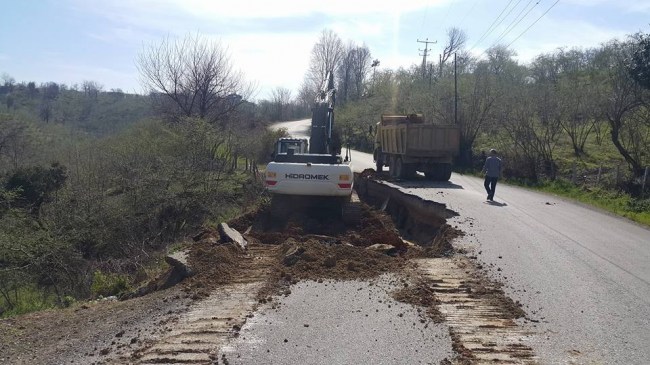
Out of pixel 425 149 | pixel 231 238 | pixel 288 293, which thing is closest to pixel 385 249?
pixel 231 238

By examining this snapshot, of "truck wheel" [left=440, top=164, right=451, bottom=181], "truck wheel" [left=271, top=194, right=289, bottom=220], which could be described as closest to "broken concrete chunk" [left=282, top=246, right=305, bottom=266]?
"truck wheel" [left=271, top=194, right=289, bottom=220]

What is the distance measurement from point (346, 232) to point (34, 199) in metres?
11.1

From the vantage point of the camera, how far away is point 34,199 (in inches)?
763

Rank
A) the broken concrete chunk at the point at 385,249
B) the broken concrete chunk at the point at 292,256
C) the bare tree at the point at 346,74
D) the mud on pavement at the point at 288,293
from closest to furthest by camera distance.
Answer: the mud on pavement at the point at 288,293 → the broken concrete chunk at the point at 292,256 → the broken concrete chunk at the point at 385,249 → the bare tree at the point at 346,74

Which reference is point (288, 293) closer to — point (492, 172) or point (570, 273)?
point (570, 273)

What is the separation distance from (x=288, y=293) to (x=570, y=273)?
14.0 feet

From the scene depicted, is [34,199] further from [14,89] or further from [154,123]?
[14,89]

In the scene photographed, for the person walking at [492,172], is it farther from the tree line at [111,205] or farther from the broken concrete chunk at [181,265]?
the broken concrete chunk at [181,265]

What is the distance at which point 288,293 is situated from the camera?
721 cm

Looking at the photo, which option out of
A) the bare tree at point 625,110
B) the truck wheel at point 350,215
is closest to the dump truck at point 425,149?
the truck wheel at point 350,215

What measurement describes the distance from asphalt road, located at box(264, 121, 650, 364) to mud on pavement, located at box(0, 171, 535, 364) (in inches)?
13.1

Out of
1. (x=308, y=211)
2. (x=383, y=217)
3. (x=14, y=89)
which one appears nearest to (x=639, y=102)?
(x=383, y=217)

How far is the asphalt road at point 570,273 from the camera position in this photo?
18.8ft

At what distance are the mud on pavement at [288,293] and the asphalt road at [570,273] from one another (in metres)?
0.33
